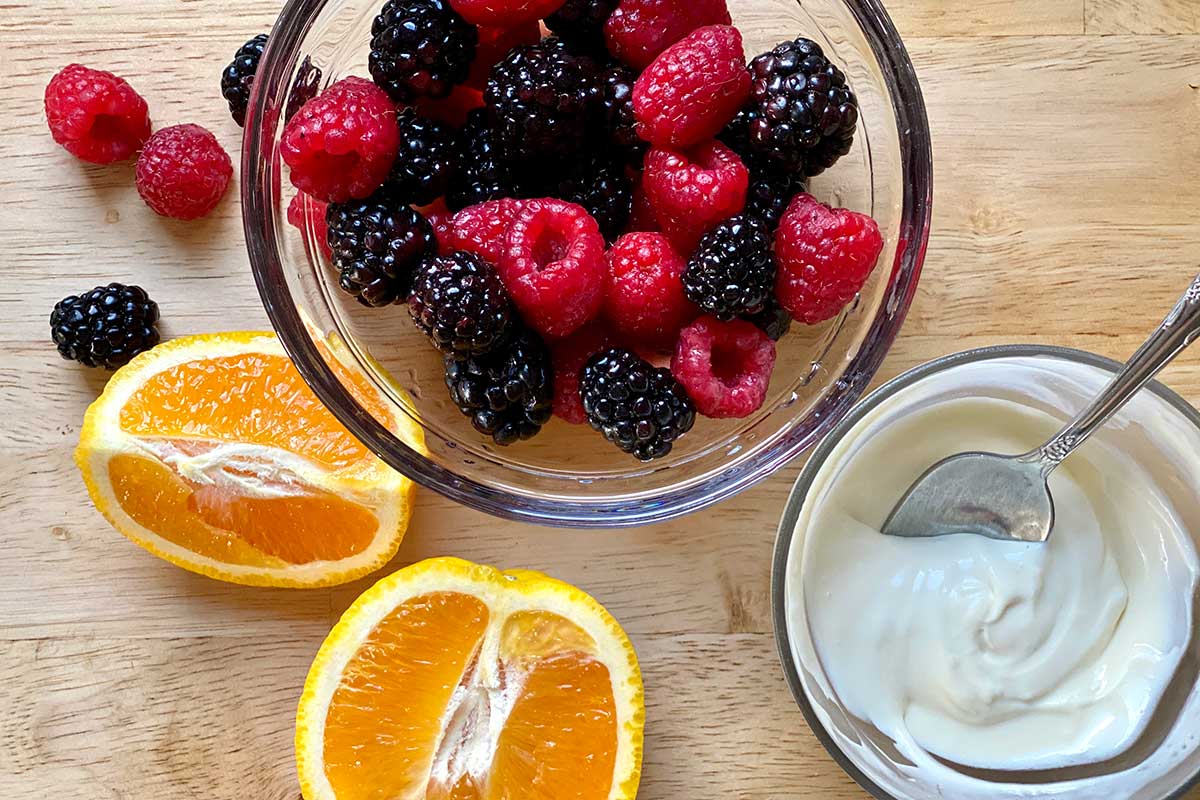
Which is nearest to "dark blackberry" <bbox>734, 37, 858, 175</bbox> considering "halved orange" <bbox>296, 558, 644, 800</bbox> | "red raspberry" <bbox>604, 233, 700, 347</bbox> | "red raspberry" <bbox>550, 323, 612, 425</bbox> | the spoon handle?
"red raspberry" <bbox>604, 233, 700, 347</bbox>

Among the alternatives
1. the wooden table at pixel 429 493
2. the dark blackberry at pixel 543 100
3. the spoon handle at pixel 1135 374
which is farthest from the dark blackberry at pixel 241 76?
the spoon handle at pixel 1135 374

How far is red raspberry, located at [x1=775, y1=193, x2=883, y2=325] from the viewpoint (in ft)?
3.60

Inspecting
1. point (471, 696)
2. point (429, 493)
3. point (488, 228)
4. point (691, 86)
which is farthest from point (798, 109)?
point (471, 696)

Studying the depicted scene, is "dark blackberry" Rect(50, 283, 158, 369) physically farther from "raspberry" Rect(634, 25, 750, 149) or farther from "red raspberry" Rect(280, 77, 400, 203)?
Result: "raspberry" Rect(634, 25, 750, 149)

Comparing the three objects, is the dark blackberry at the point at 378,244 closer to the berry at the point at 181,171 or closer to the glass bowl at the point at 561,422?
the glass bowl at the point at 561,422

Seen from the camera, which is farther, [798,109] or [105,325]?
[105,325]

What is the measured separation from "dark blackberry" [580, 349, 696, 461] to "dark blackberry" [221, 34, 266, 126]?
0.60 m

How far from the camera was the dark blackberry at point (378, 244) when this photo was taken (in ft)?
3.59

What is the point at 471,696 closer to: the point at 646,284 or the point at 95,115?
the point at 646,284

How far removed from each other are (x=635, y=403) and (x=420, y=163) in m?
0.36

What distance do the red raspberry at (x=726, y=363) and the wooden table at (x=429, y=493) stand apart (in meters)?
0.28

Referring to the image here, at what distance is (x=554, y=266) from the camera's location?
1.07 meters

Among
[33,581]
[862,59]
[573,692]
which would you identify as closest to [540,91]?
[862,59]

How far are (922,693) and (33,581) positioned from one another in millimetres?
1202
